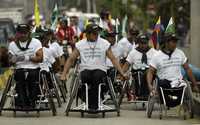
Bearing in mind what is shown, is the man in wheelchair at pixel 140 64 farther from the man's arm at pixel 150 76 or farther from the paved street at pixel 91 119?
the man's arm at pixel 150 76

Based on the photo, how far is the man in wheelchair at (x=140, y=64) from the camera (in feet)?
55.7

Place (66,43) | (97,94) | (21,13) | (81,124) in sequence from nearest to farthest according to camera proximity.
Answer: (81,124) < (97,94) < (66,43) < (21,13)

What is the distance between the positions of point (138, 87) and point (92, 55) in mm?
1874

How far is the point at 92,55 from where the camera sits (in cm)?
1555

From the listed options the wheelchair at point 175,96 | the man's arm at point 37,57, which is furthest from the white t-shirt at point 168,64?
the man's arm at point 37,57

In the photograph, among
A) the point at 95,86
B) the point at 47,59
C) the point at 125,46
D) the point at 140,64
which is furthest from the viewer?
the point at 125,46

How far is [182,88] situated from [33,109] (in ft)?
9.75

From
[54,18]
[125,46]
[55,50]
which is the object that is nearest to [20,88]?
[55,50]

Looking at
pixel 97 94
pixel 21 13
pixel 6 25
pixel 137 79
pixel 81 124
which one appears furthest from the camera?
pixel 21 13

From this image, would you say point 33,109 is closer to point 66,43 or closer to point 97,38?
point 97,38

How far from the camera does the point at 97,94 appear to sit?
1523 centimetres

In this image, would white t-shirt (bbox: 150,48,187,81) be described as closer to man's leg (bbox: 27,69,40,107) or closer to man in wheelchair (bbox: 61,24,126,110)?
man in wheelchair (bbox: 61,24,126,110)

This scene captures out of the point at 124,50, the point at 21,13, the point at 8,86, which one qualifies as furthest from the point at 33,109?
the point at 21,13

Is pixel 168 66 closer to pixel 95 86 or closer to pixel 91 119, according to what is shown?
pixel 95 86
